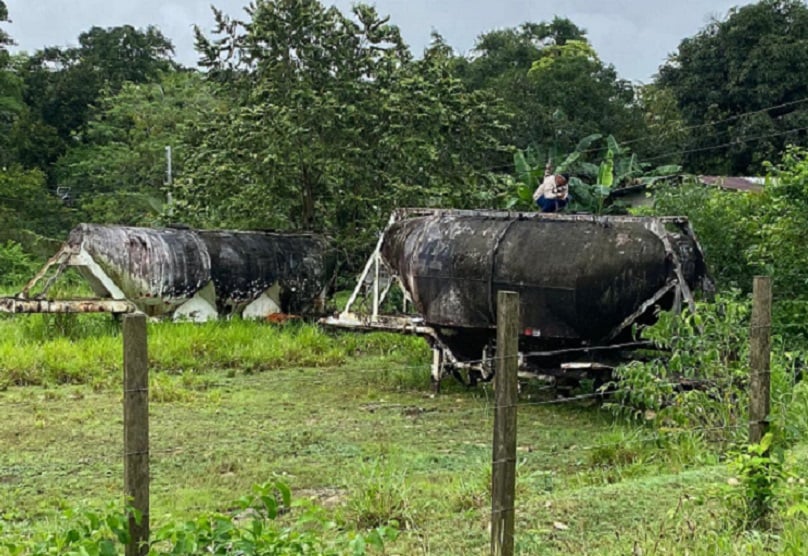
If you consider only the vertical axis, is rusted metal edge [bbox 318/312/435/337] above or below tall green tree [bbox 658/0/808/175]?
below

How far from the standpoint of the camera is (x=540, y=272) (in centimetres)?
901

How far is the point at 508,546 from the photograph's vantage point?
373 centimetres

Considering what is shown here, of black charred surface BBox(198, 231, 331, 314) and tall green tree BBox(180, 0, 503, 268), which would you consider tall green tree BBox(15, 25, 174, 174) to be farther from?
black charred surface BBox(198, 231, 331, 314)

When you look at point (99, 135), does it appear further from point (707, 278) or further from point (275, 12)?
point (707, 278)

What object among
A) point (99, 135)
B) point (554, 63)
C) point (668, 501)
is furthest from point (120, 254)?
point (554, 63)

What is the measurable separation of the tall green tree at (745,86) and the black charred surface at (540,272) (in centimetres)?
1721

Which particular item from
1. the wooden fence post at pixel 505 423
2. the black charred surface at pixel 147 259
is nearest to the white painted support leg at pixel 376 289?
the black charred surface at pixel 147 259

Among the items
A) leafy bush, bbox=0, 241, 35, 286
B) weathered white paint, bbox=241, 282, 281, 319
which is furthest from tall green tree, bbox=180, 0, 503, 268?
leafy bush, bbox=0, 241, 35, 286

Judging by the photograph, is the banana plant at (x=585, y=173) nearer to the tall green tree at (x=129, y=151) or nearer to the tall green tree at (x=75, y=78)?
the tall green tree at (x=129, y=151)

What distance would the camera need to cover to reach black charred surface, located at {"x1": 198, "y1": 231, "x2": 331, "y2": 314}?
541 inches

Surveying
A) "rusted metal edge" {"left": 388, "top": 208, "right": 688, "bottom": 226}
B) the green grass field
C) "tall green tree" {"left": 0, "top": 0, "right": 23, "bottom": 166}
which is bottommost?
the green grass field

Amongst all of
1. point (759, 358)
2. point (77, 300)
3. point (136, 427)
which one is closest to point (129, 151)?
point (77, 300)

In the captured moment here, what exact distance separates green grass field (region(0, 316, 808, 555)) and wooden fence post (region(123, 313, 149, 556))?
2.23 feet

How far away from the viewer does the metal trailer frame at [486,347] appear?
841 centimetres
